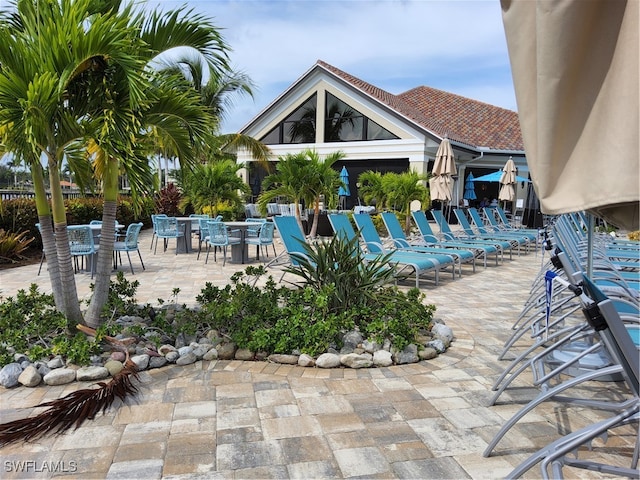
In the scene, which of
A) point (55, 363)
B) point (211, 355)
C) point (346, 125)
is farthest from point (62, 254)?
point (346, 125)

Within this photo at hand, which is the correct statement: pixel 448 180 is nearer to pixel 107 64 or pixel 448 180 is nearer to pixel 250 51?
pixel 250 51

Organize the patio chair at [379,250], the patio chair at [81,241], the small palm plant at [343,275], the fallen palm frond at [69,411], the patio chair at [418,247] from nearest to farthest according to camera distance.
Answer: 1. the fallen palm frond at [69,411]
2. the small palm plant at [343,275]
3. the patio chair at [379,250]
4. the patio chair at [81,241]
5. the patio chair at [418,247]

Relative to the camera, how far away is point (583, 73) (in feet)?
4.05

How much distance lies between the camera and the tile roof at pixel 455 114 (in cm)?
2198

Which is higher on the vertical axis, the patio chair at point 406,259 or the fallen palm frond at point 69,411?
the patio chair at point 406,259

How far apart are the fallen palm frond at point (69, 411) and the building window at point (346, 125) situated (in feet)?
62.9

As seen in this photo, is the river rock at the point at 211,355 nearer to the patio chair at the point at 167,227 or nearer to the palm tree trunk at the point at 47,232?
the palm tree trunk at the point at 47,232

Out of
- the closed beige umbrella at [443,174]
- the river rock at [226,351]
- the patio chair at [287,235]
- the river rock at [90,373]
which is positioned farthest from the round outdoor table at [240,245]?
the river rock at [90,373]

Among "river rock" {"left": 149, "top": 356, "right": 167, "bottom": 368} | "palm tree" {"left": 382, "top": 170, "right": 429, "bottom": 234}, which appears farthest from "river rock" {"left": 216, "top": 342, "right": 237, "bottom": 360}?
"palm tree" {"left": 382, "top": 170, "right": 429, "bottom": 234}

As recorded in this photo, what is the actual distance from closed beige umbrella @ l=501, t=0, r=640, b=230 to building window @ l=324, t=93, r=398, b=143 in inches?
794

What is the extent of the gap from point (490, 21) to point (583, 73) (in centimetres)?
208

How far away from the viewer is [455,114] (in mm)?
25391

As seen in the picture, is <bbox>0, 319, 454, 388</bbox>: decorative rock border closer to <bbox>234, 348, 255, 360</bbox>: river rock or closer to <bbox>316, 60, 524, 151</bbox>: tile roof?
<bbox>234, 348, 255, 360</bbox>: river rock

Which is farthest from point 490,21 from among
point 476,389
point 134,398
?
point 134,398
